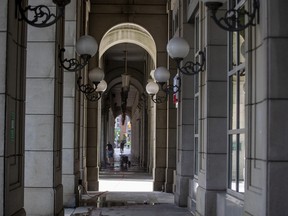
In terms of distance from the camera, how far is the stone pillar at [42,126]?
10328 millimetres

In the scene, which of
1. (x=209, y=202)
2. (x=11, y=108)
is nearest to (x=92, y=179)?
(x=209, y=202)

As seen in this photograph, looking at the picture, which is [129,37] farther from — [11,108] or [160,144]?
[11,108]

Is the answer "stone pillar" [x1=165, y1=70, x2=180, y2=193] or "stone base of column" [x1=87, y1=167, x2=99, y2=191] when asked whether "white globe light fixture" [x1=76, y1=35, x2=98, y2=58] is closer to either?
"stone pillar" [x1=165, y1=70, x2=180, y2=193]

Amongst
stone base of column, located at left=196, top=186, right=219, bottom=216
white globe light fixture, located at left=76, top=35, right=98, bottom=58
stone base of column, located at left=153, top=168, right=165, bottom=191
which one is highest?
white globe light fixture, located at left=76, top=35, right=98, bottom=58

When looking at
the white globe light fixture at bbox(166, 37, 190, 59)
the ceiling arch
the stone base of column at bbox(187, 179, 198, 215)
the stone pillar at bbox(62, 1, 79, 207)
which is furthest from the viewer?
the ceiling arch

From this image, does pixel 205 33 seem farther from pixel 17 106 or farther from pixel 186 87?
pixel 17 106

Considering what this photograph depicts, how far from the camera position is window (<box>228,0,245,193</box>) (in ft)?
30.1

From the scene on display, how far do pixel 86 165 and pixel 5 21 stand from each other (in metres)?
14.1

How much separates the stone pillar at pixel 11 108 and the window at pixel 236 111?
3631 millimetres

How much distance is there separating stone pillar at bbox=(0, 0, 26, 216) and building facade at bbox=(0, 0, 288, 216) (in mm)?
13

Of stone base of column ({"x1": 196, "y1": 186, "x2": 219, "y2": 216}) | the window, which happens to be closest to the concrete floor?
stone base of column ({"x1": 196, "y1": 186, "x2": 219, "y2": 216})

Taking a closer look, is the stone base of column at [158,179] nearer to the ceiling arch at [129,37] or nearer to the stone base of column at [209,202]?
the ceiling arch at [129,37]

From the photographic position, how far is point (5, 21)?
21.6 ft

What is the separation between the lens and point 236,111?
9680 millimetres
